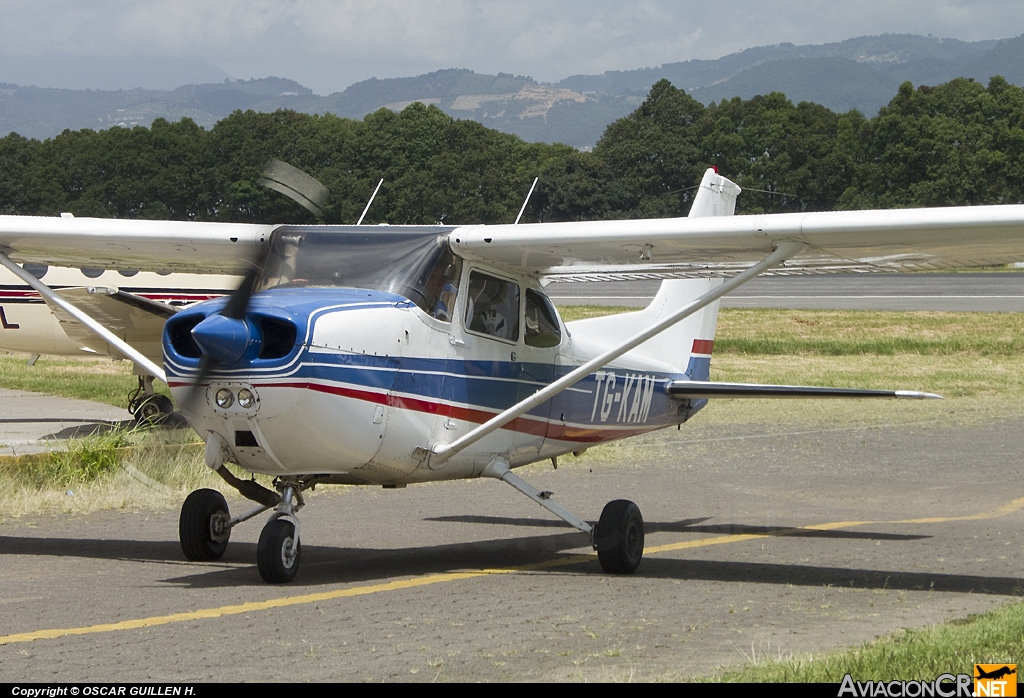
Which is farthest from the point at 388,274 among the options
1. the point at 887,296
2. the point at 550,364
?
the point at 887,296

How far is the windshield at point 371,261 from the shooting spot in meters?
7.79

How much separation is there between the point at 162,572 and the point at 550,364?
3.31 meters

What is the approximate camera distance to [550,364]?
30.4 feet

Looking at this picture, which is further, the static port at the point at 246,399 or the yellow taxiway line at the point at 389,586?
the static port at the point at 246,399

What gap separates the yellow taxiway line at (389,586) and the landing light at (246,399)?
1.14m

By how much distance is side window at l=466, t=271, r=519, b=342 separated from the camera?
843cm

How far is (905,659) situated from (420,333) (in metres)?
3.77

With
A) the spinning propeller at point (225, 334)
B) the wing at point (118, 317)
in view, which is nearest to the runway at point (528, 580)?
the spinning propeller at point (225, 334)

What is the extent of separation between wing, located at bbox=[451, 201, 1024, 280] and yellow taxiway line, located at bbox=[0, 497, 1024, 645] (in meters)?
2.25

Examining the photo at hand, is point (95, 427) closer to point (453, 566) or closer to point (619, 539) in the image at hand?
point (453, 566)

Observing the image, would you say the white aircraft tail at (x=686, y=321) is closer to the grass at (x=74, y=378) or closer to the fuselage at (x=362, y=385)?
the fuselage at (x=362, y=385)

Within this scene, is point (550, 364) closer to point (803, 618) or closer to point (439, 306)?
point (439, 306)

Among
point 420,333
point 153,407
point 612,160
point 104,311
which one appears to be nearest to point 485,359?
point 420,333

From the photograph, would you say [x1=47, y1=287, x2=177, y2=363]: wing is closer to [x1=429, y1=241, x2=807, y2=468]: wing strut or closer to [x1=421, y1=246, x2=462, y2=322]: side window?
[x1=421, y1=246, x2=462, y2=322]: side window
